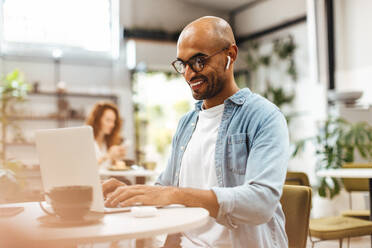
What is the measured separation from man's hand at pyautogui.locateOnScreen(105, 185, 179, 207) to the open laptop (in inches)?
2.2

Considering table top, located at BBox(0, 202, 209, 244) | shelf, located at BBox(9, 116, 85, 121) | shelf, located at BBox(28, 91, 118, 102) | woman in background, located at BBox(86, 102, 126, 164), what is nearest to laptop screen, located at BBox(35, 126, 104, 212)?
table top, located at BBox(0, 202, 209, 244)

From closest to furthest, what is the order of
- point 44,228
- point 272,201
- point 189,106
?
point 44,228
point 272,201
point 189,106

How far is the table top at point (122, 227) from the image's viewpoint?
102 centimetres

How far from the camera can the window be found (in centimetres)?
878

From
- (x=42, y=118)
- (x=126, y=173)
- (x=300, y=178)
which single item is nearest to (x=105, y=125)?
(x=126, y=173)

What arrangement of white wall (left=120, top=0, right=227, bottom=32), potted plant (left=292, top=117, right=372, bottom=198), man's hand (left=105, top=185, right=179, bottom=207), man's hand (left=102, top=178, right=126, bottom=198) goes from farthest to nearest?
white wall (left=120, top=0, right=227, bottom=32) < potted plant (left=292, top=117, right=372, bottom=198) < man's hand (left=102, top=178, right=126, bottom=198) < man's hand (left=105, top=185, right=179, bottom=207)

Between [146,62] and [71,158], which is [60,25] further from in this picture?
[71,158]

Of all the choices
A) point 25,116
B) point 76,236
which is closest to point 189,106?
point 25,116

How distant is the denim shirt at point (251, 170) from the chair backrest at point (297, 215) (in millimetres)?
270

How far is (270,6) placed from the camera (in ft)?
30.9

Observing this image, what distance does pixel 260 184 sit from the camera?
1.34 meters

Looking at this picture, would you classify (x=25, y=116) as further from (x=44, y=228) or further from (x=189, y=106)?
(x=44, y=228)

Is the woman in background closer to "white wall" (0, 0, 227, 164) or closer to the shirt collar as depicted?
the shirt collar

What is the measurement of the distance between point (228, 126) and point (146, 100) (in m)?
8.10
